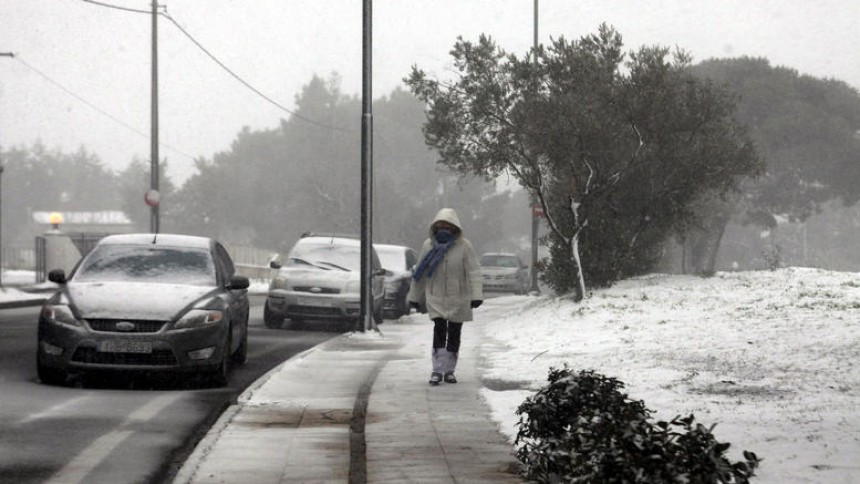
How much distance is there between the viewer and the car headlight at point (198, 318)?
1249 centimetres

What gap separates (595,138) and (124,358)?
39.4 ft

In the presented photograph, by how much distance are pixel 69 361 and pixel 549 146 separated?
11749 millimetres

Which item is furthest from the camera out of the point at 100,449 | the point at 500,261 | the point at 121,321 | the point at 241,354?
the point at 500,261

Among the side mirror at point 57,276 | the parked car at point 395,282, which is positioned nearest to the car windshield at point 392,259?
the parked car at point 395,282

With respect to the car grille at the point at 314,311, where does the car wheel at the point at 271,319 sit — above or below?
below

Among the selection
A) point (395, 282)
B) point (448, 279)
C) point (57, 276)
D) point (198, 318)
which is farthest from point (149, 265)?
point (395, 282)

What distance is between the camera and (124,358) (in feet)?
40.0

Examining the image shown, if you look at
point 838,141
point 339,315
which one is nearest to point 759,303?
point 339,315

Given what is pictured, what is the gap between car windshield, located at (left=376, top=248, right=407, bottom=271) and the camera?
92.4 feet

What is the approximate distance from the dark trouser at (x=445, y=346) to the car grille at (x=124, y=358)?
96.2 inches

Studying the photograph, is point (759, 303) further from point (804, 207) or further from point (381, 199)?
point (381, 199)

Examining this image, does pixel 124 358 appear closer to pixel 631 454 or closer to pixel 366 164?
pixel 631 454

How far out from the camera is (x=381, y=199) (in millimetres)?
79188

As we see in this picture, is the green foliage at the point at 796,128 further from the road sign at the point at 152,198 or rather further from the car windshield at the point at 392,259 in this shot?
the car windshield at the point at 392,259
